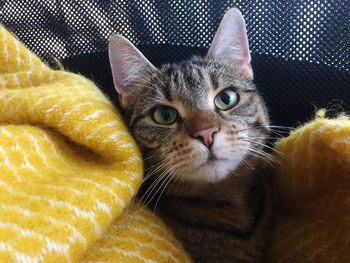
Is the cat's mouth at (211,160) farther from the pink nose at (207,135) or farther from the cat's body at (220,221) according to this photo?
the cat's body at (220,221)

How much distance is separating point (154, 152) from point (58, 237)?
398 mm

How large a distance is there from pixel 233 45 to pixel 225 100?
0.22 metres

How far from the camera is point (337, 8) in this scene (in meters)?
0.88

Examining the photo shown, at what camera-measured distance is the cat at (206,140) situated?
80 centimetres

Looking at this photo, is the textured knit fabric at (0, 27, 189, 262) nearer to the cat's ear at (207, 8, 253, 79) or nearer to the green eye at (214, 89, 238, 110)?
the green eye at (214, 89, 238, 110)

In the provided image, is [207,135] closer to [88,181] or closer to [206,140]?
[206,140]

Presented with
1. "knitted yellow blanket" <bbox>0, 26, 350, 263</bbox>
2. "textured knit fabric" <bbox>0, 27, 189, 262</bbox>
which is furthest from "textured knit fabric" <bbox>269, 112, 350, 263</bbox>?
"textured knit fabric" <bbox>0, 27, 189, 262</bbox>

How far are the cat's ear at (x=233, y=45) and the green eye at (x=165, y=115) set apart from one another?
0.26 m

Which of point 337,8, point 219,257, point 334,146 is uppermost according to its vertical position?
point 337,8

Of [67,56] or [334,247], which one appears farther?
[67,56]

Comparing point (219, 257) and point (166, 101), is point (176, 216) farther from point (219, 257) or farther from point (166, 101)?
point (166, 101)

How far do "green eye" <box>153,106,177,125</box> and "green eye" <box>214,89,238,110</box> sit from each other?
13 cm

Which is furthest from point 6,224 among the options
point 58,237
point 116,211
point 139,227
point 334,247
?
point 334,247

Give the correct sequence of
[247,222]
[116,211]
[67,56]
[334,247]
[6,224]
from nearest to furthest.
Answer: [6,224]
[116,211]
[334,247]
[247,222]
[67,56]
